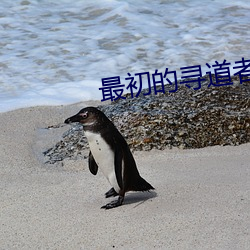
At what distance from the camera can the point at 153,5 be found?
1131 cm

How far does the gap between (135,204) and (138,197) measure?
0.52ft

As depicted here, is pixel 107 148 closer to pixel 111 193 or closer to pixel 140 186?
pixel 140 186

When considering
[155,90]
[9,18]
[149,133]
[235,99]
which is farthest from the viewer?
[9,18]

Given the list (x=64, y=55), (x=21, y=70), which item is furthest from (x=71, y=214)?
(x=64, y=55)

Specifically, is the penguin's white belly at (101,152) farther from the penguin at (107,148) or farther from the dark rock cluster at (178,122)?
the dark rock cluster at (178,122)

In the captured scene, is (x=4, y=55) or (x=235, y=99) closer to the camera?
(x=235, y=99)

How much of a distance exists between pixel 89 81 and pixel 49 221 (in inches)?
161

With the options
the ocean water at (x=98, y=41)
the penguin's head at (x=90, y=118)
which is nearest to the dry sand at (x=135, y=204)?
the penguin's head at (x=90, y=118)

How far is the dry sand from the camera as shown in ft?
11.0

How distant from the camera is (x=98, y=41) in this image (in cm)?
934

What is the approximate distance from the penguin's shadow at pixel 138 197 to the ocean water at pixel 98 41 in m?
2.85

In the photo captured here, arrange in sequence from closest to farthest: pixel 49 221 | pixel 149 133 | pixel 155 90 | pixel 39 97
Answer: pixel 49 221 < pixel 149 133 < pixel 155 90 < pixel 39 97

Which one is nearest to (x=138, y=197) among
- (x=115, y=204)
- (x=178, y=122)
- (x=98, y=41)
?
(x=115, y=204)

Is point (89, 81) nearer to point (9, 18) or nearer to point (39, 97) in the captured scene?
point (39, 97)
